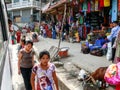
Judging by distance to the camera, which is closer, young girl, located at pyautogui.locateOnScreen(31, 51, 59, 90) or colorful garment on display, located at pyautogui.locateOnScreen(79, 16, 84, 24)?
young girl, located at pyautogui.locateOnScreen(31, 51, 59, 90)

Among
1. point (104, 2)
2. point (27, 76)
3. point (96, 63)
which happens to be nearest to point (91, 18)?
point (104, 2)

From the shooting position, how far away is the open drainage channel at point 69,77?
790 cm

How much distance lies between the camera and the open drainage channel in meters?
Result: 7.90

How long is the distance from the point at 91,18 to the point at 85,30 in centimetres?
86

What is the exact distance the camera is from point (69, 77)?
9062 mm

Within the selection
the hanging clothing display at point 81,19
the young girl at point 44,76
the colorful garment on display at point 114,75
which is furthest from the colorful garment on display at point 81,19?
the colorful garment on display at point 114,75

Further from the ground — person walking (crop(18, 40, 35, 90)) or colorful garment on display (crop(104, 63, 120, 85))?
colorful garment on display (crop(104, 63, 120, 85))

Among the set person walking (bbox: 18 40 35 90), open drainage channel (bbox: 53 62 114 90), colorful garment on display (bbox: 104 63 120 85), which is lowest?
open drainage channel (bbox: 53 62 114 90)

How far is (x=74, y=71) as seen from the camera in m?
9.68

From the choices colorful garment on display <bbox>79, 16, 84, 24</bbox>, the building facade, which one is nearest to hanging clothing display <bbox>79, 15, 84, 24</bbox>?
colorful garment on display <bbox>79, 16, 84, 24</bbox>

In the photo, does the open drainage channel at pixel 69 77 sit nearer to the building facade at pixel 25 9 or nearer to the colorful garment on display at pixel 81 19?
the colorful garment on display at pixel 81 19

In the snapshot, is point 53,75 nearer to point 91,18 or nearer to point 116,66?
point 116,66

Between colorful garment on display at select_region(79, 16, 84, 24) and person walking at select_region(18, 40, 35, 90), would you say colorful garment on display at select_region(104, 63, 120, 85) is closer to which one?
person walking at select_region(18, 40, 35, 90)

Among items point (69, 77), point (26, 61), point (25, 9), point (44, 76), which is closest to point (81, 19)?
point (69, 77)
